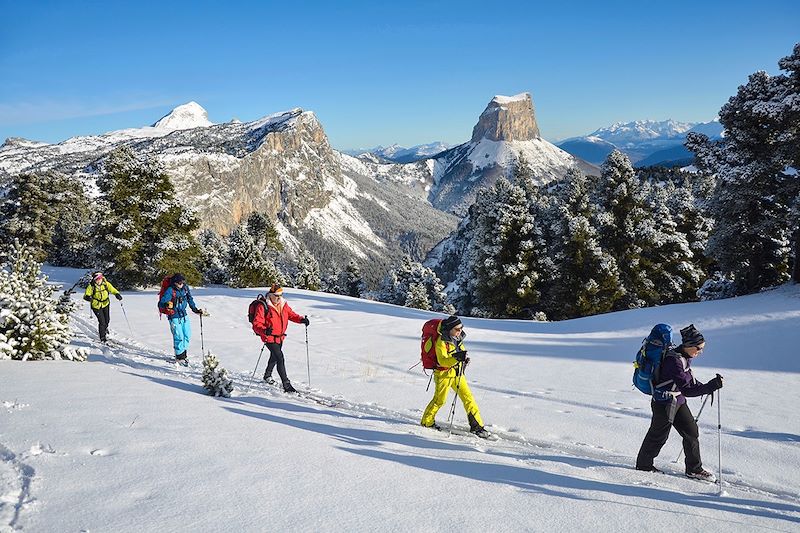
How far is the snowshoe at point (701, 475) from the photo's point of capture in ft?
17.4

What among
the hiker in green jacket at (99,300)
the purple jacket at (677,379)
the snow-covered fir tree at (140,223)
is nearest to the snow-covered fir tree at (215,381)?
the hiker in green jacket at (99,300)

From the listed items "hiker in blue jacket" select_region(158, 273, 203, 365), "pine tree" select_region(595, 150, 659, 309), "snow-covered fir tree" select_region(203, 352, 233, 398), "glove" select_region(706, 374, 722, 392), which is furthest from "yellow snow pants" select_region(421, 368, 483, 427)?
"pine tree" select_region(595, 150, 659, 309)

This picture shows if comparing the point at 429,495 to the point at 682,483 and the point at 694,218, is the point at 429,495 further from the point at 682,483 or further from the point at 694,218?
the point at 694,218

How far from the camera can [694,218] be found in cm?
2870

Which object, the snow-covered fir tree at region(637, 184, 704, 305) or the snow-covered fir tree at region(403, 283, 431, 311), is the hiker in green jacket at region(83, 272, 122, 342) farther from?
the snow-covered fir tree at region(403, 283, 431, 311)

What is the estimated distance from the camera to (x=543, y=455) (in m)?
5.90

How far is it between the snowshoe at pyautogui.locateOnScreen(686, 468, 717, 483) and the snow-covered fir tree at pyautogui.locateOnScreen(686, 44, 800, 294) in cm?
1509

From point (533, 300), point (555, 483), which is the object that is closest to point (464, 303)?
point (533, 300)

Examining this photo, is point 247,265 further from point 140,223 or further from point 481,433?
point 481,433

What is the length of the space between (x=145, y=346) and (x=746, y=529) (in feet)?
43.4

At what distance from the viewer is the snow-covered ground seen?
360 centimetres

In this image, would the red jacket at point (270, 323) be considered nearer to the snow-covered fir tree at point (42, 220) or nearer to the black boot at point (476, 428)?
the black boot at point (476, 428)

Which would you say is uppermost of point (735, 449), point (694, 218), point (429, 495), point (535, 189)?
point (535, 189)

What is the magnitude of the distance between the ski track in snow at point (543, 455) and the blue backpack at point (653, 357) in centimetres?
99
